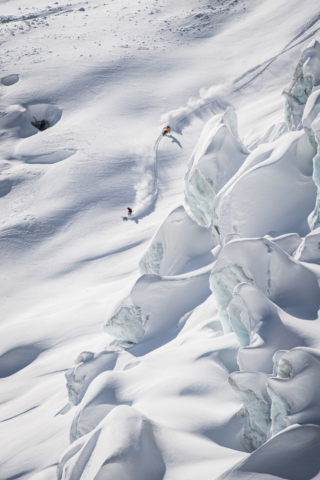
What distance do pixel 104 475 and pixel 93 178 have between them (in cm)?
1881

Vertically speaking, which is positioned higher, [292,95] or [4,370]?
[292,95]

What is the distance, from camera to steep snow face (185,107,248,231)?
36.1 ft

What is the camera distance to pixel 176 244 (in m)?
11.0

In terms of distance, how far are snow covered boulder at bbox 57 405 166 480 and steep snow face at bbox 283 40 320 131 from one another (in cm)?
853

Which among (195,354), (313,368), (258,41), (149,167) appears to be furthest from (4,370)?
(258,41)

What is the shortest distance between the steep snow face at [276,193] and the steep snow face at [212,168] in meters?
2.12

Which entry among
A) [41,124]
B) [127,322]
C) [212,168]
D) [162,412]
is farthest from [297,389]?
[41,124]

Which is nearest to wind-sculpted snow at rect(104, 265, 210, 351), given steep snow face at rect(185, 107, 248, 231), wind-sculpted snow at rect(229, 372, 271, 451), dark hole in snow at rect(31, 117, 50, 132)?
steep snow face at rect(185, 107, 248, 231)

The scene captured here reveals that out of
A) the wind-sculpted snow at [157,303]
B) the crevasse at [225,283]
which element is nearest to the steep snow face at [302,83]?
the wind-sculpted snow at [157,303]

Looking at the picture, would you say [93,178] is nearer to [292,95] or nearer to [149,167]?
[149,167]

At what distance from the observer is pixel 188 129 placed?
25.3m

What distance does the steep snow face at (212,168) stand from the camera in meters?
11.0

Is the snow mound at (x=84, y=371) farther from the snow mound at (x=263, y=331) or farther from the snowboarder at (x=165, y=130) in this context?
the snowboarder at (x=165, y=130)

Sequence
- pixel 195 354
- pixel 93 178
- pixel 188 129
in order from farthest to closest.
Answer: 1. pixel 188 129
2. pixel 93 178
3. pixel 195 354
